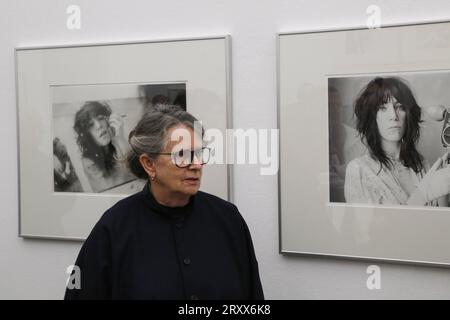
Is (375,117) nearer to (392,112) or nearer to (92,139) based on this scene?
(392,112)

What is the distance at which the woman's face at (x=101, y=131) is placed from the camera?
1.71 metres

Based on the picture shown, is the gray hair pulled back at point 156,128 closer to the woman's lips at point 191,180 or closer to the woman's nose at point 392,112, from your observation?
the woman's lips at point 191,180

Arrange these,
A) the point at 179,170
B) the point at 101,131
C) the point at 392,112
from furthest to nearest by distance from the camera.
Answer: the point at 101,131
the point at 392,112
the point at 179,170

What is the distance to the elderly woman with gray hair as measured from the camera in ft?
4.13

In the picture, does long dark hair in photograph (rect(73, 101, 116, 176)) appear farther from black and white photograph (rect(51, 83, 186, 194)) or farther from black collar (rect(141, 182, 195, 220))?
black collar (rect(141, 182, 195, 220))

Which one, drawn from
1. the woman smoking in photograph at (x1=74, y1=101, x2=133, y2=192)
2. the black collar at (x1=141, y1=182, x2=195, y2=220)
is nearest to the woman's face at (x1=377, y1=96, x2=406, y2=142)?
the black collar at (x1=141, y1=182, x2=195, y2=220)

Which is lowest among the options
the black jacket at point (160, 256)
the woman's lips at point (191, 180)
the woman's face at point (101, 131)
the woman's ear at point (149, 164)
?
the black jacket at point (160, 256)

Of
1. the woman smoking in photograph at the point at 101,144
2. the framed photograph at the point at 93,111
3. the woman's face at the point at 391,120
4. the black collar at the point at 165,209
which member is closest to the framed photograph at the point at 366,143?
the woman's face at the point at 391,120

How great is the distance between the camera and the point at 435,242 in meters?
1.39

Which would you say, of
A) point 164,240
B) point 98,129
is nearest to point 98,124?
point 98,129

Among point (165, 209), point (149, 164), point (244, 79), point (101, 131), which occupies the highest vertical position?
point (244, 79)

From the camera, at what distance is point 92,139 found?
172cm

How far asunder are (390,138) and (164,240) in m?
0.65
